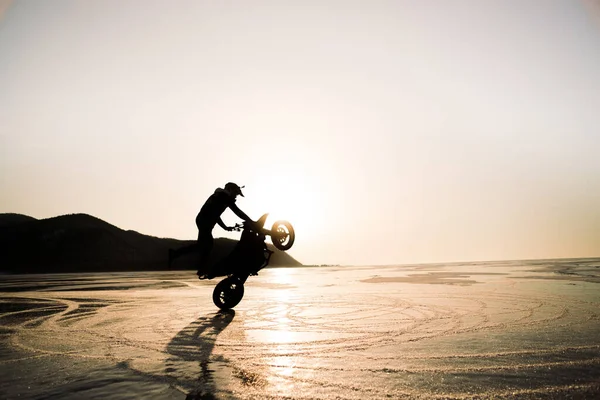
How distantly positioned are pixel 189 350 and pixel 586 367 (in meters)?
5.42

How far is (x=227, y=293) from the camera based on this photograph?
41.0 ft

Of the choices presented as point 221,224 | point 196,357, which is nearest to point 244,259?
point 221,224

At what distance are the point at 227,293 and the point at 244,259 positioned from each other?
1.26 meters

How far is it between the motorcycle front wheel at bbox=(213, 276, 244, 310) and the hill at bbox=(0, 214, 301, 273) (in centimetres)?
11438

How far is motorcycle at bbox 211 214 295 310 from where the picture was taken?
11969 millimetres

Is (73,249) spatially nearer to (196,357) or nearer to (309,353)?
(196,357)

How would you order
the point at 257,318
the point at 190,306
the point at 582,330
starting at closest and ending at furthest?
the point at 582,330, the point at 257,318, the point at 190,306

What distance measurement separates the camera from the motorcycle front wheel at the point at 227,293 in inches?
483

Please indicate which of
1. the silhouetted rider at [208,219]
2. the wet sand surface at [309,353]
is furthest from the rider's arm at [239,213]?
the wet sand surface at [309,353]

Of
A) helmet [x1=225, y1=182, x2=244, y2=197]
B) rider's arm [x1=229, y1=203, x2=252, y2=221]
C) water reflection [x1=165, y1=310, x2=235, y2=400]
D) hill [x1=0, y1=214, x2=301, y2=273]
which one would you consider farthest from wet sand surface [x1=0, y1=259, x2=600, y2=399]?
hill [x1=0, y1=214, x2=301, y2=273]

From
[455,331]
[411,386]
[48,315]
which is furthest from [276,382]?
[48,315]

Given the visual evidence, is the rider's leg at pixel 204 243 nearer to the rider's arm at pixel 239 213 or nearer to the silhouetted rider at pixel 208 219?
the silhouetted rider at pixel 208 219

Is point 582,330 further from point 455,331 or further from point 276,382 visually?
point 276,382

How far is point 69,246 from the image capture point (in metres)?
136
